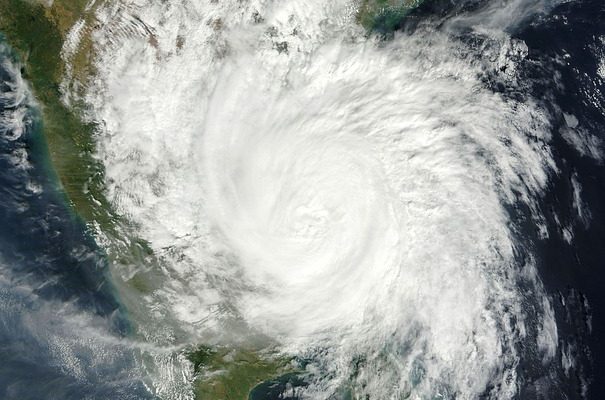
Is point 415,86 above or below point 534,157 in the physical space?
above

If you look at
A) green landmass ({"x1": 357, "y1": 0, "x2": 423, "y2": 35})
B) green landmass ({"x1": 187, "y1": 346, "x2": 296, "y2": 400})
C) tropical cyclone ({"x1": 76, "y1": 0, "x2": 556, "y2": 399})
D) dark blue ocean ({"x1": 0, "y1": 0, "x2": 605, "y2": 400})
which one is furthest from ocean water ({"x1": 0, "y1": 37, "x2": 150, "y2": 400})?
green landmass ({"x1": 357, "y1": 0, "x2": 423, "y2": 35})

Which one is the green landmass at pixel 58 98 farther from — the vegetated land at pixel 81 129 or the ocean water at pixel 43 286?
the ocean water at pixel 43 286

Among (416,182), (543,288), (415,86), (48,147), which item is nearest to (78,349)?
(48,147)

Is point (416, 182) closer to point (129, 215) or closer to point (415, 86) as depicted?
point (415, 86)

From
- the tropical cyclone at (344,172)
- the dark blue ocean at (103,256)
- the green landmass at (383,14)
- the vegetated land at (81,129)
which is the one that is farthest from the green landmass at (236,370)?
the green landmass at (383,14)

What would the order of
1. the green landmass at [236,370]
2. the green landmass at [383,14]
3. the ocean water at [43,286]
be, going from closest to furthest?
the ocean water at [43,286] → the green landmass at [383,14] → the green landmass at [236,370]

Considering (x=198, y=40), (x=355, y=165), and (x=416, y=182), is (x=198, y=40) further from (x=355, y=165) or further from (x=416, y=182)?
(x=416, y=182)

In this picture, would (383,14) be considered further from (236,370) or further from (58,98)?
(236,370)

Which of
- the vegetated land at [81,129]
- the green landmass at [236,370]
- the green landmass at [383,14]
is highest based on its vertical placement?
the green landmass at [383,14]

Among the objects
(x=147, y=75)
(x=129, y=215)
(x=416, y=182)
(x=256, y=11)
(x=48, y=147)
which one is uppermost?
(x=256, y=11)
